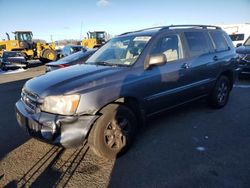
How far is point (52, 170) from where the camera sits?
329 centimetres

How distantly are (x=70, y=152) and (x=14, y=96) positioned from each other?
5.03 m

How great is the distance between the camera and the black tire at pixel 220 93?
536 centimetres

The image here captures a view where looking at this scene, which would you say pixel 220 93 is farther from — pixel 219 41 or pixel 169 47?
pixel 169 47

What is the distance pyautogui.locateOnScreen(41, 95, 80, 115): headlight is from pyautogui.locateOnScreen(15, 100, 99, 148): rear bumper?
69mm

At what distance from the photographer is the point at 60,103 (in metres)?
3.11

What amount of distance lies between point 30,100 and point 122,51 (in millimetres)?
1812

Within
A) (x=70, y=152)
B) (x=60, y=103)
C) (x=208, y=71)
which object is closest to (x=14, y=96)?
(x=70, y=152)

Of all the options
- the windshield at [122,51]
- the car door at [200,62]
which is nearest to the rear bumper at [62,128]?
the windshield at [122,51]

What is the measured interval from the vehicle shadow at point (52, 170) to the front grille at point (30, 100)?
805mm

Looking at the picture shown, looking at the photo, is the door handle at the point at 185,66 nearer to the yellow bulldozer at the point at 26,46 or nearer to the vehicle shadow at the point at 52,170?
the vehicle shadow at the point at 52,170

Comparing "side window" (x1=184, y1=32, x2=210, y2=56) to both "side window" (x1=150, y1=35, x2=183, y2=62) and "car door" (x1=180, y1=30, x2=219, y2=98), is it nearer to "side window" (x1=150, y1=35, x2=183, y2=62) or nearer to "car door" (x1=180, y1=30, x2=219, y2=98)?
"car door" (x1=180, y1=30, x2=219, y2=98)

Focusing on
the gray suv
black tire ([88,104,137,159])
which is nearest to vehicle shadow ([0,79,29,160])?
the gray suv

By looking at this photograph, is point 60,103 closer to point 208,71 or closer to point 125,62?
point 125,62

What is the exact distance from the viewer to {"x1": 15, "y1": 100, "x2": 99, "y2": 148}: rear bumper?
10.0ft
